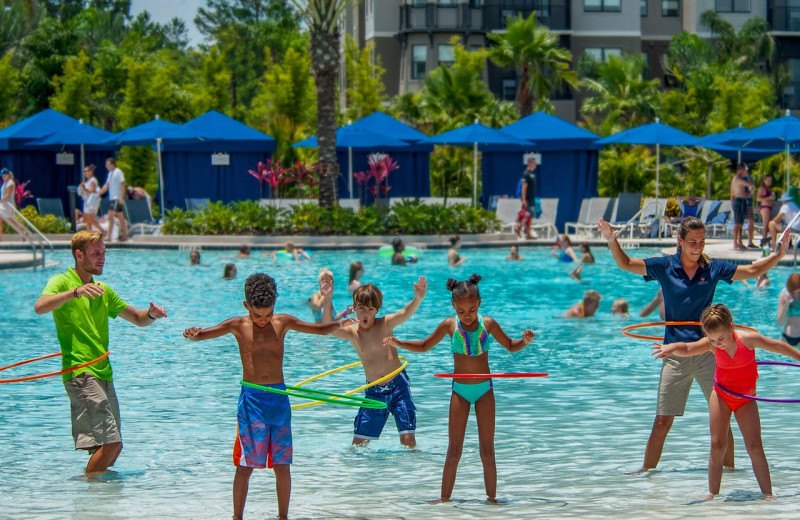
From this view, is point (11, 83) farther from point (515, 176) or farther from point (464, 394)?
point (464, 394)

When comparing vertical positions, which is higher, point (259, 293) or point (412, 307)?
point (259, 293)

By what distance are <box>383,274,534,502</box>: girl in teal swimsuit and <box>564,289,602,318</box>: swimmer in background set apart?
9.22 m

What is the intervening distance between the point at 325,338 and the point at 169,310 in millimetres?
3404

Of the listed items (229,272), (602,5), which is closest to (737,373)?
(229,272)

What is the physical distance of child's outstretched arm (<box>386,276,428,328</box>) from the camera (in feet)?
23.5

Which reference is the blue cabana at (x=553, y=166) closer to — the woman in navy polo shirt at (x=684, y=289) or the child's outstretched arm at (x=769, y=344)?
the woman in navy polo shirt at (x=684, y=289)

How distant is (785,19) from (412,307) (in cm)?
5292

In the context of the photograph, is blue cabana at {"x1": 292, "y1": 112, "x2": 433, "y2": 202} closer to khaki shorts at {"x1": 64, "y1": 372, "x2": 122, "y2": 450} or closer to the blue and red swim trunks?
khaki shorts at {"x1": 64, "y1": 372, "x2": 122, "y2": 450}

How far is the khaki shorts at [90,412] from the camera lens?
718 cm

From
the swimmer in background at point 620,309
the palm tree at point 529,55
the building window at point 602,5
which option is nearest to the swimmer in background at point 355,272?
the swimmer in background at point 620,309

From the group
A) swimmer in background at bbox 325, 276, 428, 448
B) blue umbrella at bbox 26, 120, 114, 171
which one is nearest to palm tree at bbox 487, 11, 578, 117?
blue umbrella at bbox 26, 120, 114, 171

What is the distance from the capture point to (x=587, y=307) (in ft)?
52.3

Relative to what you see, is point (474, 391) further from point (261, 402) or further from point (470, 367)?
point (261, 402)

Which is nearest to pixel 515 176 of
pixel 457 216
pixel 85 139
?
pixel 457 216
